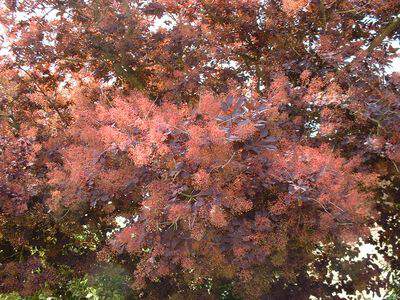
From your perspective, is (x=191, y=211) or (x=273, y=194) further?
(x=273, y=194)

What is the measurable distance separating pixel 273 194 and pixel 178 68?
171cm

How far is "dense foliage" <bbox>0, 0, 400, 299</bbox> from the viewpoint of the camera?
2701 mm

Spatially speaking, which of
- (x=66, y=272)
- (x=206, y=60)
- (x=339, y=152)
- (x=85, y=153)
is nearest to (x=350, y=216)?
(x=339, y=152)

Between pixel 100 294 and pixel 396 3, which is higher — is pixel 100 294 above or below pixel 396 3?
below

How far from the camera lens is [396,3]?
420cm

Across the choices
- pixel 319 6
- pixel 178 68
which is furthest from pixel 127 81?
pixel 319 6

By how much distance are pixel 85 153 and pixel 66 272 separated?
1.87 metres

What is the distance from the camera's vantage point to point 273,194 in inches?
120

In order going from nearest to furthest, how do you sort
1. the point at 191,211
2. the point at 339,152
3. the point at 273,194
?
the point at 191,211 → the point at 273,194 → the point at 339,152

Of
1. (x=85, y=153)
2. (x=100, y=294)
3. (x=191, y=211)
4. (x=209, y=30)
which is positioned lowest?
(x=100, y=294)

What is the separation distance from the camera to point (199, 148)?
253 cm

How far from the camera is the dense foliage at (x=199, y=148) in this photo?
270 cm

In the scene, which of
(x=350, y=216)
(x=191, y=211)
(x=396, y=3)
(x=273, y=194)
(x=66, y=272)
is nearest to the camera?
(x=191, y=211)

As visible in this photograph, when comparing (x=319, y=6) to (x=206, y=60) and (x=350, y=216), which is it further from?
(x=350, y=216)
